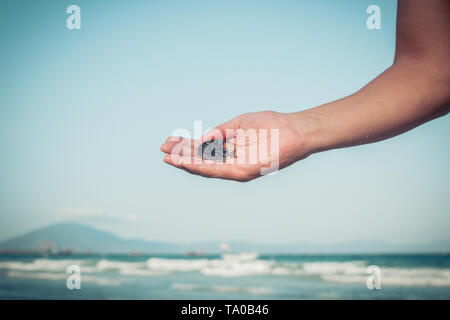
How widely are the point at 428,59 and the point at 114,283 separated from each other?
9.14 m

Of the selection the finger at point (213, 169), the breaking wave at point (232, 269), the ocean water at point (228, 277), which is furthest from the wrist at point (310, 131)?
the breaking wave at point (232, 269)

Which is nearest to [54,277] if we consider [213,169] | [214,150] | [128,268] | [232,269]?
[128,268]

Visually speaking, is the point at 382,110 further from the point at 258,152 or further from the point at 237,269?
the point at 237,269

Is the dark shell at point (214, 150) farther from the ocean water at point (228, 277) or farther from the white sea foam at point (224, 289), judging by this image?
the white sea foam at point (224, 289)

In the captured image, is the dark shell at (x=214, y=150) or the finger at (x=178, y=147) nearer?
the finger at (x=178, y=147)

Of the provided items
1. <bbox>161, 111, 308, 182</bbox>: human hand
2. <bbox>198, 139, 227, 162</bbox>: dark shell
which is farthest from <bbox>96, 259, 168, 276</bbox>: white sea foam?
<bbox>161, 111, 308, 182</bbox>: human hand

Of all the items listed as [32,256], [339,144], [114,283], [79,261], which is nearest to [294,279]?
[114,283]

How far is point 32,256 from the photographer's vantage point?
11.3m

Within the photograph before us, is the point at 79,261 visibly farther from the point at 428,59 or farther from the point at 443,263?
the point at 428,59

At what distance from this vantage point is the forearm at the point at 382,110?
94cm

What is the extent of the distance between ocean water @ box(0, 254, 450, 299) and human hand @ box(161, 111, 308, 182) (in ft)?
21.2

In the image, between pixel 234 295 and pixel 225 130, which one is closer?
pixel 225 130

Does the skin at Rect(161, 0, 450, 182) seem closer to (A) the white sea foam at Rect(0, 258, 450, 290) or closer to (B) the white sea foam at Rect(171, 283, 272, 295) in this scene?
(B) the white sea foam at Rect(171, 283, 272, 295)
